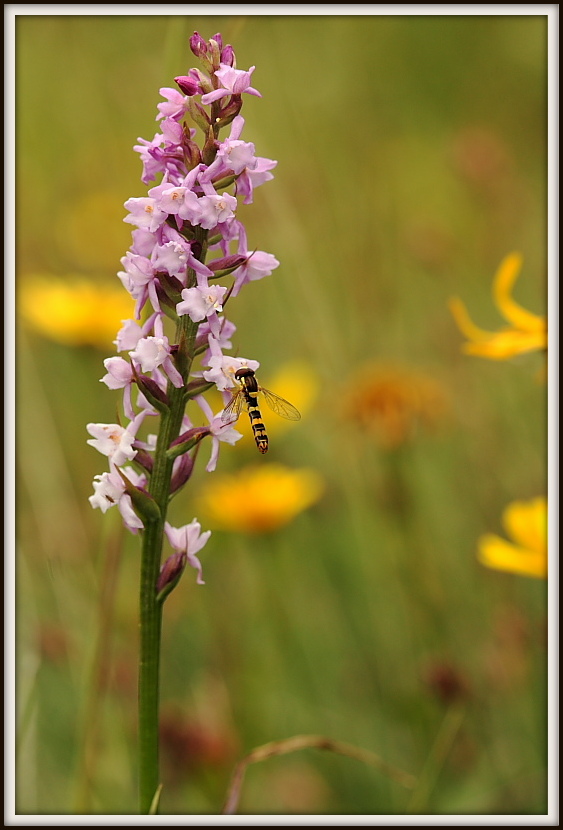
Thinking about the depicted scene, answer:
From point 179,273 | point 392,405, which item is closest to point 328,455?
point 392,405

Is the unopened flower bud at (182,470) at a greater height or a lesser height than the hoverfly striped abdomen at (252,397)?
lesser

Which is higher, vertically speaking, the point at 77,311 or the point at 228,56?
the point at 228,56

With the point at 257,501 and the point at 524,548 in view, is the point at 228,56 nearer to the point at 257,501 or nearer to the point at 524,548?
the point at 524,548

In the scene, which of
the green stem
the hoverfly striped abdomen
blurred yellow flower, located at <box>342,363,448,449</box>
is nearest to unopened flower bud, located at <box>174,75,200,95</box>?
the green stem

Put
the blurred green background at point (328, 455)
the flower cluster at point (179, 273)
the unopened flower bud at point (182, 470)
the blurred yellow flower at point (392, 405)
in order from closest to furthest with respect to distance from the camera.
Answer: the flower cluster at point (179, 273) → the unopened flower bud at point (182, 470) → the blurred green background at point (328, 455) → the blurred yellow flower at point (392, 405)

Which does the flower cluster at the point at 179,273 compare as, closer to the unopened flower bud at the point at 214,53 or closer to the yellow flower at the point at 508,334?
the unopened flower bud at the point at 214,53

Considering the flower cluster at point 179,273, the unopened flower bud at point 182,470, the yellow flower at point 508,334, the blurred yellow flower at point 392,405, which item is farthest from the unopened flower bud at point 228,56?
the blurred yellow flower at point 392,405

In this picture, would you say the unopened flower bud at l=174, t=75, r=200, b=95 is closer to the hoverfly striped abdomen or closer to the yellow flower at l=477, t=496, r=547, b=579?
the hoverfly striped abdomen
